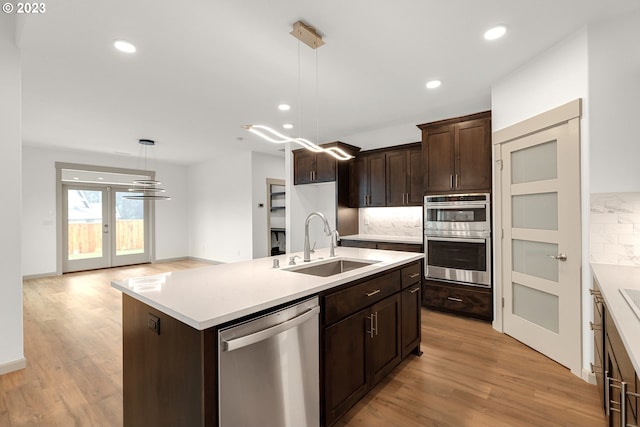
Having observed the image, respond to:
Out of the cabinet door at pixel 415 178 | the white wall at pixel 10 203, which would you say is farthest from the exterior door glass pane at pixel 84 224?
the cabinet door at pixel 415 178

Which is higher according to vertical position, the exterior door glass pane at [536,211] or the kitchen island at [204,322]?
the exterior door glass pane at [536,211]

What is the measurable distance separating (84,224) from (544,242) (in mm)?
8687

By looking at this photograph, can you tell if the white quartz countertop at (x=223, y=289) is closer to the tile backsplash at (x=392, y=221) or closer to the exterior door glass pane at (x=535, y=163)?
the exterior door glass pane at (x=535, y=163)

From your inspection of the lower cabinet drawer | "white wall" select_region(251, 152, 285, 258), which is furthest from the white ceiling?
the lower cabinet drawer

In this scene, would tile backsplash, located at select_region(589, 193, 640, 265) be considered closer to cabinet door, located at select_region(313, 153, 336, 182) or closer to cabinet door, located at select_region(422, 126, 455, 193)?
cabinet door, located at select_region(422, 126, 455, 193)

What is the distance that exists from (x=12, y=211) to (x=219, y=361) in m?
2.69

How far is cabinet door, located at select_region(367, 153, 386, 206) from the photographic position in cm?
474

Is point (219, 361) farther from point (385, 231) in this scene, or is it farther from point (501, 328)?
point (385, 231)

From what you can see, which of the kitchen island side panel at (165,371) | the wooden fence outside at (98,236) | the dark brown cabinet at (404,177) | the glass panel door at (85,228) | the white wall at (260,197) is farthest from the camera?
the white wall at (260,197)

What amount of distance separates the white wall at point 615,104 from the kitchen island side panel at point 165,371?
9.55 feet

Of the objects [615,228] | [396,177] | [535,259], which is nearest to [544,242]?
[535,259]

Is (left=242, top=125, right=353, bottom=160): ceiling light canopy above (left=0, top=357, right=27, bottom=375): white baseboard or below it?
above

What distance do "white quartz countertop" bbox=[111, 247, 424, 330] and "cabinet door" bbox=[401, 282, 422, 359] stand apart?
0.47m

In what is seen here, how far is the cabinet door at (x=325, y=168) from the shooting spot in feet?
16.1
